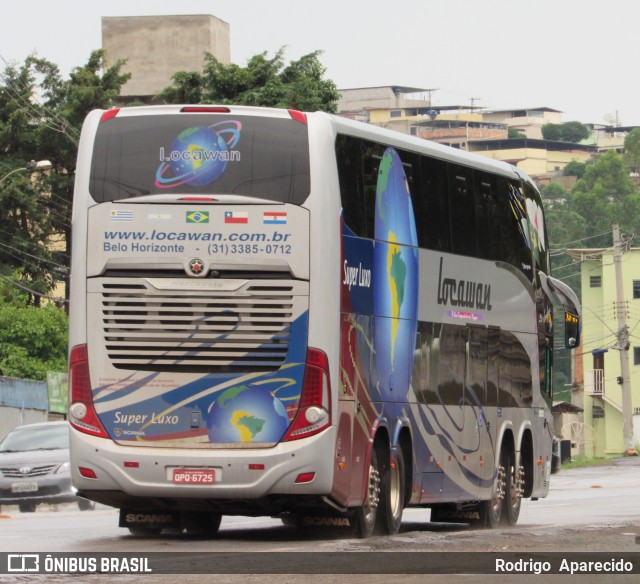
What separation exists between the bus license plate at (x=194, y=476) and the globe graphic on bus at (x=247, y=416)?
0.31m

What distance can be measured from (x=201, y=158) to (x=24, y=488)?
10.9 metres

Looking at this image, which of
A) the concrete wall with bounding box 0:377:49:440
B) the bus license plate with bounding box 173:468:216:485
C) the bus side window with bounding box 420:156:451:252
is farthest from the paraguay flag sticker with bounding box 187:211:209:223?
the concrete wall with bounding box 0:377:49:440

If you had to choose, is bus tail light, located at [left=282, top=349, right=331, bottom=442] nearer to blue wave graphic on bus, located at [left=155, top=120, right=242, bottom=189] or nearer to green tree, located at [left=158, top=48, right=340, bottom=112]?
blue wave graphic on bus, located at [left=155, top=120, right=242, bottom=189]

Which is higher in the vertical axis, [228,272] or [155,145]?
[155,145]

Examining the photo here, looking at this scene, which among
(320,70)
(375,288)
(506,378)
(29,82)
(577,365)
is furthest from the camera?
(577,365)

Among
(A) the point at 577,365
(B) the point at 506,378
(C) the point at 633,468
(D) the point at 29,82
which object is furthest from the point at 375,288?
(A) the point at 577,365

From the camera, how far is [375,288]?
17.2 meters

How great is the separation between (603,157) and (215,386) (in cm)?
13890

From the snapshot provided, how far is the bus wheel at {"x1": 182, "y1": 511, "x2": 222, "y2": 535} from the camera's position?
700 inches

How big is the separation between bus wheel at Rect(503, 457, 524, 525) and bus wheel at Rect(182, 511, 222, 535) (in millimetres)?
4887

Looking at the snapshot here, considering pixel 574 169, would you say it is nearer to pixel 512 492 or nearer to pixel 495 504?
pixel 512 492

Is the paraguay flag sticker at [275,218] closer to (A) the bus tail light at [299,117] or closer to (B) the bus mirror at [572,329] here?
(A) the bus tail light at [299,117]

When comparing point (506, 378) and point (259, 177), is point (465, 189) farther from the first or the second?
point (259, 177)

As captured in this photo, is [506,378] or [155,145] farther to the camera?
[506,378]
